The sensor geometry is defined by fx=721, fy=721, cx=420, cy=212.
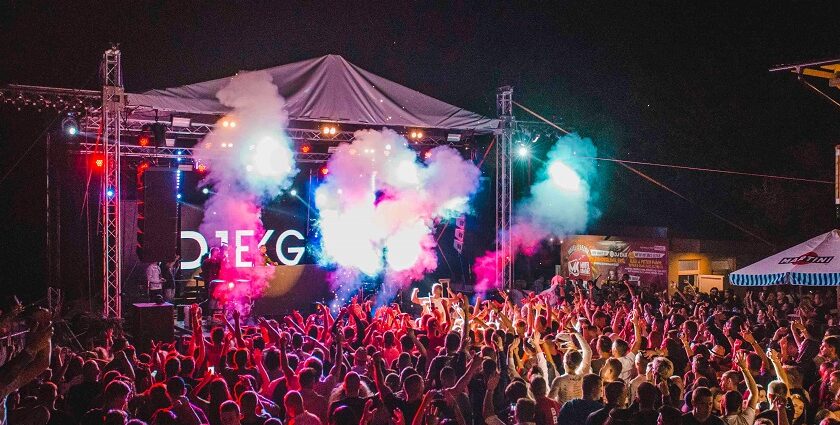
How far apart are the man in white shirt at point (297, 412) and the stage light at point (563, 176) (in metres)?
17.0

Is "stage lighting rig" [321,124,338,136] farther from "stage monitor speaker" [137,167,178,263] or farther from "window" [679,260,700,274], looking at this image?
"window" [679,260,700,274]

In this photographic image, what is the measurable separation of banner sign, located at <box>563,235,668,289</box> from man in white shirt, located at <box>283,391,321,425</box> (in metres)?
14.5

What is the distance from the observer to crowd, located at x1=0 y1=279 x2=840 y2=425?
4113 millimetres

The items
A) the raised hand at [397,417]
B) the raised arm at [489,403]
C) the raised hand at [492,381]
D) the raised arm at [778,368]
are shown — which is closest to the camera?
the raised hand at [397,417]

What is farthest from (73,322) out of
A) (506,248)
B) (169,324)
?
(506,248)

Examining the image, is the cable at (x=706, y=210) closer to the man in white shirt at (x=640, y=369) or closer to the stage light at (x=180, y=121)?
the stage light at (x=180, y=121)

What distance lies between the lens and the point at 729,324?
775cm

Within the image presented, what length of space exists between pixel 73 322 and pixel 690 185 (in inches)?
683

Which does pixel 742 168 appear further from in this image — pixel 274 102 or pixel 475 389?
pixel 475 389

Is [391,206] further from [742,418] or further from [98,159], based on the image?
[742,418]

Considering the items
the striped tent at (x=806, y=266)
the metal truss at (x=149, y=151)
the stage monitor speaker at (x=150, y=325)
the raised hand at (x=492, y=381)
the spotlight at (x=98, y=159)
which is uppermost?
the metal truss at (x=149, y=151)

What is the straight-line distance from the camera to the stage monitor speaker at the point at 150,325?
9.66 metres

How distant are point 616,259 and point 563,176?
11.4 ft

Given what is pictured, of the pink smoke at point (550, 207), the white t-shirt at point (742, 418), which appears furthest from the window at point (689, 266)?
the white t-shirt at point (742, 418)
